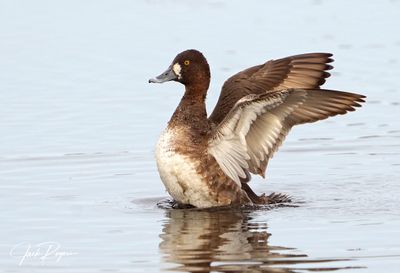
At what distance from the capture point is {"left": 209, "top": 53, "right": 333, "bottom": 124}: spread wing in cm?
1023

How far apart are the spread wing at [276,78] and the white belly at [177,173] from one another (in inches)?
27.9

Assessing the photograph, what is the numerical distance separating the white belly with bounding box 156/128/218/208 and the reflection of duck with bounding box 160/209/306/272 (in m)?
0.15

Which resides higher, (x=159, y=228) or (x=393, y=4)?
(x=393, y=4)

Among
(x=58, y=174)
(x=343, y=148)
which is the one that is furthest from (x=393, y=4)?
(x=58, y=174)

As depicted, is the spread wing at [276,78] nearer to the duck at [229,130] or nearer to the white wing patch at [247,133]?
the duck at [229,130]

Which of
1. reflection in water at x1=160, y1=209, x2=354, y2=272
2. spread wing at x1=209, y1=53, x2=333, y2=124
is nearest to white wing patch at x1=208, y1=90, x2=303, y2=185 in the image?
reflection in water at x1=160, y1=209, x2=354, y2=272

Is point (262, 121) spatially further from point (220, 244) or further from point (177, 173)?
point (220, 244)

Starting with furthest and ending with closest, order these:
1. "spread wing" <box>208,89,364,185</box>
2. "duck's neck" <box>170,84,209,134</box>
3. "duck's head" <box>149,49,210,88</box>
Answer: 1. "duck's head" <box>149,49,210,88</box>
2. "duck's neck" <box>170,84,209,134</box>
3. "spread wing" <box>208,89,364,185</box>

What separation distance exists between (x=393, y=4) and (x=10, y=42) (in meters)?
5.73

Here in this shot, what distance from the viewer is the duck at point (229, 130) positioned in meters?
9.25

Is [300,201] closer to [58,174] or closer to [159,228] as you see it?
[159,228]

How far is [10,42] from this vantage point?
620 inches

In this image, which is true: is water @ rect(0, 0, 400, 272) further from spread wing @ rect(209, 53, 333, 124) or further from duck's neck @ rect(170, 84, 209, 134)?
spread wing @ rect(209, 53, 333, 124)

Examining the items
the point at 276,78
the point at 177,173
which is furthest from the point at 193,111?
the point at 276,78
